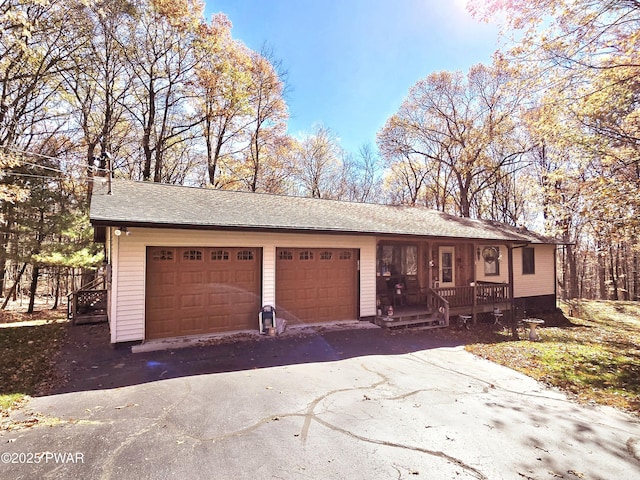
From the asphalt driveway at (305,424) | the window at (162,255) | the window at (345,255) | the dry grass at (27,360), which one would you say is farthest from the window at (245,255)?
the dry grass at (27,360)

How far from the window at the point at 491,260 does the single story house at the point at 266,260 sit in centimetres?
10

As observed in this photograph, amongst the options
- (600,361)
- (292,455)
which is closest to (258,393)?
(292,455)

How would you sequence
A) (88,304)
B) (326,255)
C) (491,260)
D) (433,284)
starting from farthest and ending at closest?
Answer: (491,260)
(433,284)
(88,304)
(326,255)

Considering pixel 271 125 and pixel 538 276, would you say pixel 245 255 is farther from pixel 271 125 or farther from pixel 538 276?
pixel 271 125

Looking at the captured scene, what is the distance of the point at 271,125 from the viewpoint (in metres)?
20.7

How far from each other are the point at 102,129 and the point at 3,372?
1375 centimetres

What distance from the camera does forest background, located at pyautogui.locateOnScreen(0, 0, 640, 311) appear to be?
743 cm

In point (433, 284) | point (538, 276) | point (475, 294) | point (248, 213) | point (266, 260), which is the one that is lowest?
point (475, 294)

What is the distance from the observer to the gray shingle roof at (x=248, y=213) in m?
6.99

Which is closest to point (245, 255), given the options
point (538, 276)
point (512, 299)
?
point (512, 299)

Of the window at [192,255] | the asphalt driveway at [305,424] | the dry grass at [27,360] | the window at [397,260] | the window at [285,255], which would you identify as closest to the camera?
the asphalt driveway at [305,424]

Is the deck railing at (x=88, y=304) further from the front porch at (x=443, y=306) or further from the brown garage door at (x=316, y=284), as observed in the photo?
the front porch at (x=443, y=306)

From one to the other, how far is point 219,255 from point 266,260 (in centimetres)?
123

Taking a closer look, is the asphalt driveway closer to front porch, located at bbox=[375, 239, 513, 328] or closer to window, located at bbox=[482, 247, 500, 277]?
front porch, located at bbox=[375, 239, 513, 328]
